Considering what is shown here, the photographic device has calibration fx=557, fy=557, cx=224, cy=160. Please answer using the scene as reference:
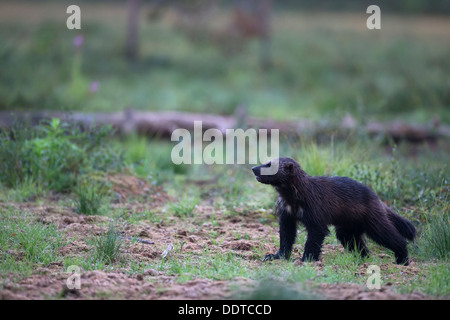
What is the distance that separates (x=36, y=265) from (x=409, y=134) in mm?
9419

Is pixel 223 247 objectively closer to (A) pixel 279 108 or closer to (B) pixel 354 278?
(B) pixel 354 278

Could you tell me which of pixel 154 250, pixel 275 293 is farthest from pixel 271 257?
pixel 275 293

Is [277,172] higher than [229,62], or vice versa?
[229,62]

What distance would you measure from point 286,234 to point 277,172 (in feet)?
2.12

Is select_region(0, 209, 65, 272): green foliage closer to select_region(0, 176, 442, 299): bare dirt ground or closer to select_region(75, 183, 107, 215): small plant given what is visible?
select_region(0, 176, 442, 299): bare dirt ground

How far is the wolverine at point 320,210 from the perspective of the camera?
5.50 metres

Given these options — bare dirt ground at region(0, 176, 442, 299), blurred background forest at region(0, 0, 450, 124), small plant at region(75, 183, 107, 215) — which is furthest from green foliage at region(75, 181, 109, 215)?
blurred background forest at region(0, 0, 450, 124)

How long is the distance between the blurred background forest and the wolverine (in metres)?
4.97

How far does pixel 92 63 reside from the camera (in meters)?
19.0

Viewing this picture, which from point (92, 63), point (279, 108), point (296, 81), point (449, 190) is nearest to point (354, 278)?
point (449, 190)

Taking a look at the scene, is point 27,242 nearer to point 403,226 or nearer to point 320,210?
point 320,210

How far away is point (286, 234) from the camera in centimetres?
561

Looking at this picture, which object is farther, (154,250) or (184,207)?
(184,207)

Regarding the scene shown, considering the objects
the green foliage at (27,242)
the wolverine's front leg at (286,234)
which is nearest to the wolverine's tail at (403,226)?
the wolverine's front leg at (286,234)
